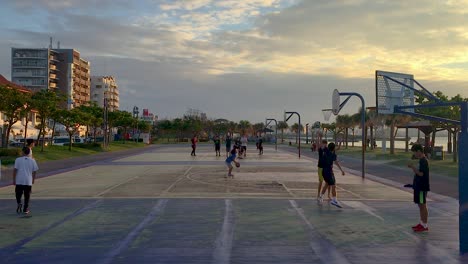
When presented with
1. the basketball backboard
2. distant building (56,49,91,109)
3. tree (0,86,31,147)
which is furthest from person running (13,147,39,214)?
distant building (56,49,91,109)

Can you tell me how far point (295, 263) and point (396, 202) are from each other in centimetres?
780

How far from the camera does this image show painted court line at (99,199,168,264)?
7.49 metres

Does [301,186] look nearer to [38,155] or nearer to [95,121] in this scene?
[38,155]

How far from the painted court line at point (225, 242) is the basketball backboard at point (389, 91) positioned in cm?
868

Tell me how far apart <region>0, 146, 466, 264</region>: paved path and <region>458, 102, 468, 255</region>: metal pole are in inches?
15.0

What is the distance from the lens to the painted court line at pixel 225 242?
7.38 metres

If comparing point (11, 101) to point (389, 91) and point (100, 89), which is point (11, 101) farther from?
point (100, 89)

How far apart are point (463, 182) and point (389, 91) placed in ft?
32.5

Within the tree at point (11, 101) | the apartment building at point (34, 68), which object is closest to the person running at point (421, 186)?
the tree at point (11, 101)

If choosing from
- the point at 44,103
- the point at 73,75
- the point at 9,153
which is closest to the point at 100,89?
the point at 73,75

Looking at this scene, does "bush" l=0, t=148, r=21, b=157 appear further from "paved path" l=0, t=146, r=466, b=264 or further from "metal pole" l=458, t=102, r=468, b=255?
"metal pole" l=458, t=102, r=468, b=255

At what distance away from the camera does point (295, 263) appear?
7.16m

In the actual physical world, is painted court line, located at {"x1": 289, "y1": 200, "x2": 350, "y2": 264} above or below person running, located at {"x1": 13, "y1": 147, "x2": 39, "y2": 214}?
below

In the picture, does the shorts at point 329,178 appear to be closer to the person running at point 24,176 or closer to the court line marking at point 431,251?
the court line marking at point 431,251
